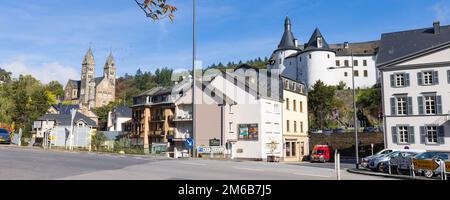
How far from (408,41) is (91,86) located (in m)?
147

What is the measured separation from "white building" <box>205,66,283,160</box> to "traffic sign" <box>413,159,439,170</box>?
26.6 metres

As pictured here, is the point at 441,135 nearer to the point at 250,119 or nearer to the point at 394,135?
the point at 394,135

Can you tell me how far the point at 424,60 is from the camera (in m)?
40.6

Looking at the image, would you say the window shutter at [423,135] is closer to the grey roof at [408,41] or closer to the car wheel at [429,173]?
the grey roof at [408,41]

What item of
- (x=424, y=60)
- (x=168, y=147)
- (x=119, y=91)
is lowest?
(x=168, y=147)

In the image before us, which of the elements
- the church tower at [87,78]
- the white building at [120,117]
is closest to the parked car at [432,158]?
the white building at [120,117]

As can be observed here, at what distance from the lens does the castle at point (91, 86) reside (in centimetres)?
16600

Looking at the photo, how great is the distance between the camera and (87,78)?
173m

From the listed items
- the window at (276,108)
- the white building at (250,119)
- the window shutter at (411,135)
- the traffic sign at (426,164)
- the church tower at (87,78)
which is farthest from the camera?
the church tower at (87,78)

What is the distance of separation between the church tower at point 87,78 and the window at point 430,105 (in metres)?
149

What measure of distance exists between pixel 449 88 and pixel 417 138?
19.0ft
